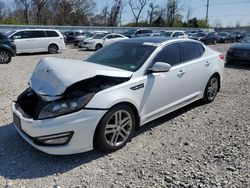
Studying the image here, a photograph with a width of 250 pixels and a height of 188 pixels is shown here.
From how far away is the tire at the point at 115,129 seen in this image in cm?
355

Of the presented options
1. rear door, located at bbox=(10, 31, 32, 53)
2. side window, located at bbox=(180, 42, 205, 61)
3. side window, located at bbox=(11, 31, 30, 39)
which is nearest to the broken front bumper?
side window, located at bbox=(180, 42, 205, 61)

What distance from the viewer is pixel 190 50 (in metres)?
5.40

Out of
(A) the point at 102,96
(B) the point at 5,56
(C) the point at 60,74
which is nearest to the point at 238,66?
(A) the point at 102,96

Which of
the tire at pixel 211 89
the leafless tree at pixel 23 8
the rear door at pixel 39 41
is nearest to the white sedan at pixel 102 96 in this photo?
the tire at pixel 211 89

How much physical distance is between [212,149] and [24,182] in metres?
2.56

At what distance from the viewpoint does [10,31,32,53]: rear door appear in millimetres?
16367

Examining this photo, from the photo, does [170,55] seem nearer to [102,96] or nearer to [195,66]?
[195,66]

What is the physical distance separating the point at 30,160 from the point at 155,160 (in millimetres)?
1664

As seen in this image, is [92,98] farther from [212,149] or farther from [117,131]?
[212,149]

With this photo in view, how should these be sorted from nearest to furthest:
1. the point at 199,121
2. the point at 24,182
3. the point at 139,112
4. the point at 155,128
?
the point at 24,182 < the point at 139,112 < the point at 155,128 < the point at 199,121

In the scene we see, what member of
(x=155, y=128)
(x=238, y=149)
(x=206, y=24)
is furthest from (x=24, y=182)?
(x=206, y=24)

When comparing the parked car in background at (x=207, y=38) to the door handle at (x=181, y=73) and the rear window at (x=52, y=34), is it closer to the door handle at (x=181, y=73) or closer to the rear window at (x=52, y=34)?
the rear window at (x=52, y=34)

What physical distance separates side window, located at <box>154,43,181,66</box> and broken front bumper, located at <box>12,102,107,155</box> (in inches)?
62.2

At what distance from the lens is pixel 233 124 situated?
16.0ft
